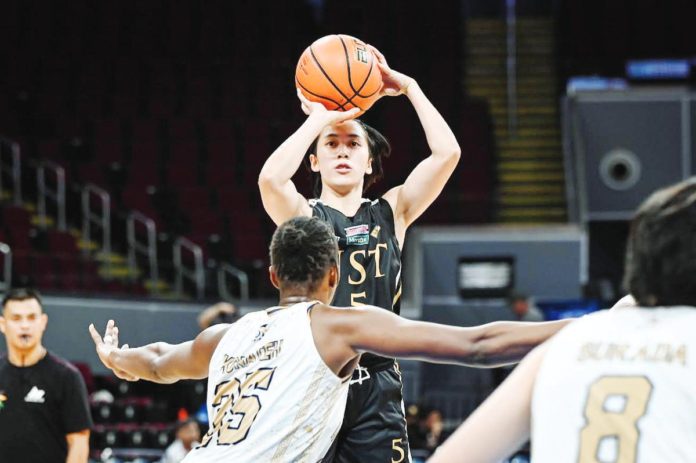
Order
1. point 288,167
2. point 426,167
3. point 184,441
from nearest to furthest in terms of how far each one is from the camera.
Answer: point 288,167 < point 426,167 < point 184,441

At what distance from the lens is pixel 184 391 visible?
13.0 meters

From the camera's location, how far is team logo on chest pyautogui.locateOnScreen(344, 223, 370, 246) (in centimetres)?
513

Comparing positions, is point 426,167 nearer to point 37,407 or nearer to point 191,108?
point 37,407

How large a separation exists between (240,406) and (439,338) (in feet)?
2.00

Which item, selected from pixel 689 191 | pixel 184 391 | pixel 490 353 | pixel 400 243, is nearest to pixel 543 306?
pixel 184 391

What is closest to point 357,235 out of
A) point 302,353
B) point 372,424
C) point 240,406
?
point 372,424

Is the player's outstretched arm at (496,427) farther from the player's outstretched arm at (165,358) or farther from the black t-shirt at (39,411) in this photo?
the black t-shirt at (39,411)

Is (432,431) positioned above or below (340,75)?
below

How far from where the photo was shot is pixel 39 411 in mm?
7176

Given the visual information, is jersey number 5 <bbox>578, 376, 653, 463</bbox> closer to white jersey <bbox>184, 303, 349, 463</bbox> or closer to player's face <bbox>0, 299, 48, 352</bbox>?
white jersey <bbox>184, 303, 349, 463</bbox>

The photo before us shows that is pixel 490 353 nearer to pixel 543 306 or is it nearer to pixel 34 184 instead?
pixel 543 306

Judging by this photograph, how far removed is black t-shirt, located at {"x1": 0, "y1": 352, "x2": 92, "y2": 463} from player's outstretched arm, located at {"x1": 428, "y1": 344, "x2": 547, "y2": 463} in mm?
5139

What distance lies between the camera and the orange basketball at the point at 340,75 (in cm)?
523

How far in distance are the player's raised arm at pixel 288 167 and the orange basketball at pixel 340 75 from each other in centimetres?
15
